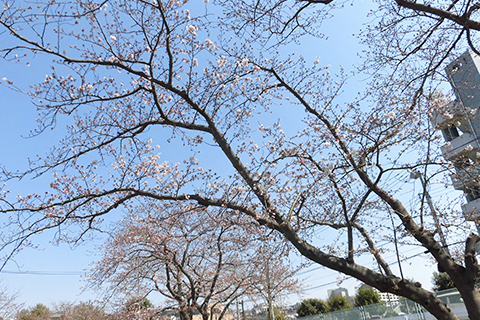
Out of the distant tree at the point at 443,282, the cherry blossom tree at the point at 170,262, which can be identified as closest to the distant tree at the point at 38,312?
the cherry blossom tree at the point at 170,262

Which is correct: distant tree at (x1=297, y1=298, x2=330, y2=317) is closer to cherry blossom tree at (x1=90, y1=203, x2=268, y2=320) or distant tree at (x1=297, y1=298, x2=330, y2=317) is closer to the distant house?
the distant house

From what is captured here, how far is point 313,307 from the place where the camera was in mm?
23734

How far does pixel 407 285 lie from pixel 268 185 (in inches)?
96.4

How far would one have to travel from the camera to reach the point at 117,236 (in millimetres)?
→ 9695

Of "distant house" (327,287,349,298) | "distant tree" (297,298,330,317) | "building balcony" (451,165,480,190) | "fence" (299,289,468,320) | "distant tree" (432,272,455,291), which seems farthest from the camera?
"distant house" (327,287,349,298)

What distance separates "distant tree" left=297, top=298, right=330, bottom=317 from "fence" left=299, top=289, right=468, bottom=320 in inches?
459

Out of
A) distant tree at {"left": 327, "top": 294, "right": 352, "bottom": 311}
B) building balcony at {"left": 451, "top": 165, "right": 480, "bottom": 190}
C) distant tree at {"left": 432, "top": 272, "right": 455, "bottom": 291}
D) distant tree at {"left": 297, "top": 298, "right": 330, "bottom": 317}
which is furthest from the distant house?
building balcony at {"left": 451, "top": 165, "right": 480, "bottom": 190}

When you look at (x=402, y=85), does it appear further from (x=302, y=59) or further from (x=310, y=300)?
(x=310, y=300)

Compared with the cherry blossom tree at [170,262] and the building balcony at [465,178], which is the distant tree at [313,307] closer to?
the cherry blossom tree at [170,262]

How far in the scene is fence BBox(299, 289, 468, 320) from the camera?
26.1 ft

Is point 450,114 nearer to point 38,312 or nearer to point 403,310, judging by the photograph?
point 403,310

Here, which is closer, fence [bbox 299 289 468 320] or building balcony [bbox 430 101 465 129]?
building balcony [bbox 430 101 465 129]

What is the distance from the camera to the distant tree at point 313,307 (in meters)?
23.5

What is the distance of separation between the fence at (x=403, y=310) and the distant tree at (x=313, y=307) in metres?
11.6
